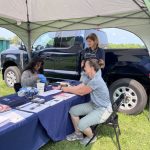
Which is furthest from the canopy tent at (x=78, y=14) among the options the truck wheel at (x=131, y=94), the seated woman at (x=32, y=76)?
the seated woman at (x=32, y=76)

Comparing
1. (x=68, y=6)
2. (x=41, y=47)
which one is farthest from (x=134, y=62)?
(x=41, y=47)

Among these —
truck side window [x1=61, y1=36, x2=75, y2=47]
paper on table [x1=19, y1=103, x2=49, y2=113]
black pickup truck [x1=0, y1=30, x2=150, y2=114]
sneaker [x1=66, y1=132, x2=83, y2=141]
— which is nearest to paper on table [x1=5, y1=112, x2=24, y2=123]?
paper on table [x1=19, y1=103, x2=49, y2=113]

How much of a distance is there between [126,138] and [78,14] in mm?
2882

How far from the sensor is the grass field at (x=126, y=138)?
3622 millimetres

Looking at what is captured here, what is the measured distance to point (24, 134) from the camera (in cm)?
270

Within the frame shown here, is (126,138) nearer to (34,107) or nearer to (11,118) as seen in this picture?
(34,107)

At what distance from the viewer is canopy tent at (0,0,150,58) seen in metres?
4.64

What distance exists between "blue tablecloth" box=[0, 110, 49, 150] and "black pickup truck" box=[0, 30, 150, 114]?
8.28 ft

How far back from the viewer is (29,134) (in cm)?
282

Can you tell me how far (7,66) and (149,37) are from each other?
15.8 feet

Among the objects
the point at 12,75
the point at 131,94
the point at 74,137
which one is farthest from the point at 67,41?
the point at 74,137

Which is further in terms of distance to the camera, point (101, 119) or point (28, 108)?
point (101, 119)

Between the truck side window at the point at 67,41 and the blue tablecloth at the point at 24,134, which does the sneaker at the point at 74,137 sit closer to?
the blue tablecloth at the point at 24,134

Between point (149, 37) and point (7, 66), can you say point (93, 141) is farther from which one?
point (7, 66)
